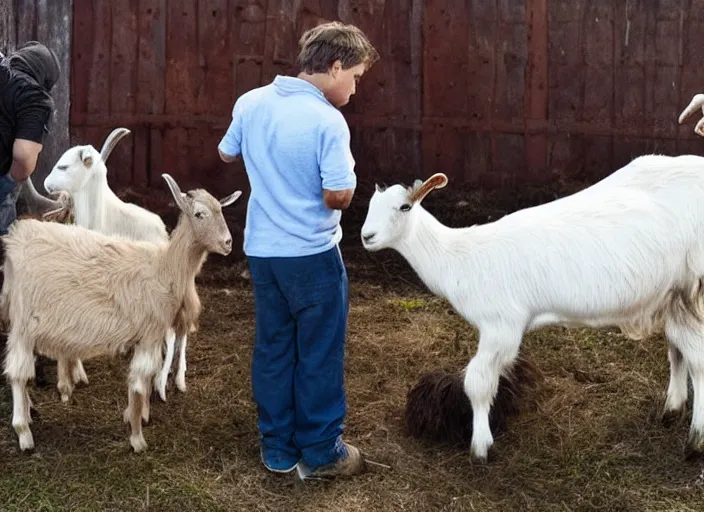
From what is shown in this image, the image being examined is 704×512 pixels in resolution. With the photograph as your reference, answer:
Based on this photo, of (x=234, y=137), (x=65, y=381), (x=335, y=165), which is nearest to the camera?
(x=335, y=165)

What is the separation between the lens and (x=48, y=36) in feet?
28.2

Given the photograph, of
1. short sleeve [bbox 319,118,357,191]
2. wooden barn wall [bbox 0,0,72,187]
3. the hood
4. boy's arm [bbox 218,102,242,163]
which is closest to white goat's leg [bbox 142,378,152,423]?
boy's arm [bbox 218,102,242,163]

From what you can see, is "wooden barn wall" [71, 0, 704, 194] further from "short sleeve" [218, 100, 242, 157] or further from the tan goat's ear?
"short sleeve" [218, 100, 242, 157]

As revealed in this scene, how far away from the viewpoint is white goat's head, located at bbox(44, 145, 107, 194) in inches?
246

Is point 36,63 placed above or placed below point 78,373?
above

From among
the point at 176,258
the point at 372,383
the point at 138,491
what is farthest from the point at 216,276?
the point at 138,491

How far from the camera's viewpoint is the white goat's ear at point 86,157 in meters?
6.31

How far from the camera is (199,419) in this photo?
546cm

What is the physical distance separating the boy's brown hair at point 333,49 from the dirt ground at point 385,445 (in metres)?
2.03

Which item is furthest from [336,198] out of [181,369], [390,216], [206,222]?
[181,369]

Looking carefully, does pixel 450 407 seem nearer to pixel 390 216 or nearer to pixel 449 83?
pixel 390 216

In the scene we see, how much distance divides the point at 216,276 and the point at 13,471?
373cm

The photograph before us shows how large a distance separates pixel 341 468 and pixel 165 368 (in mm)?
1612

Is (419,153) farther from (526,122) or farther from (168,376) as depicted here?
(168,376)
